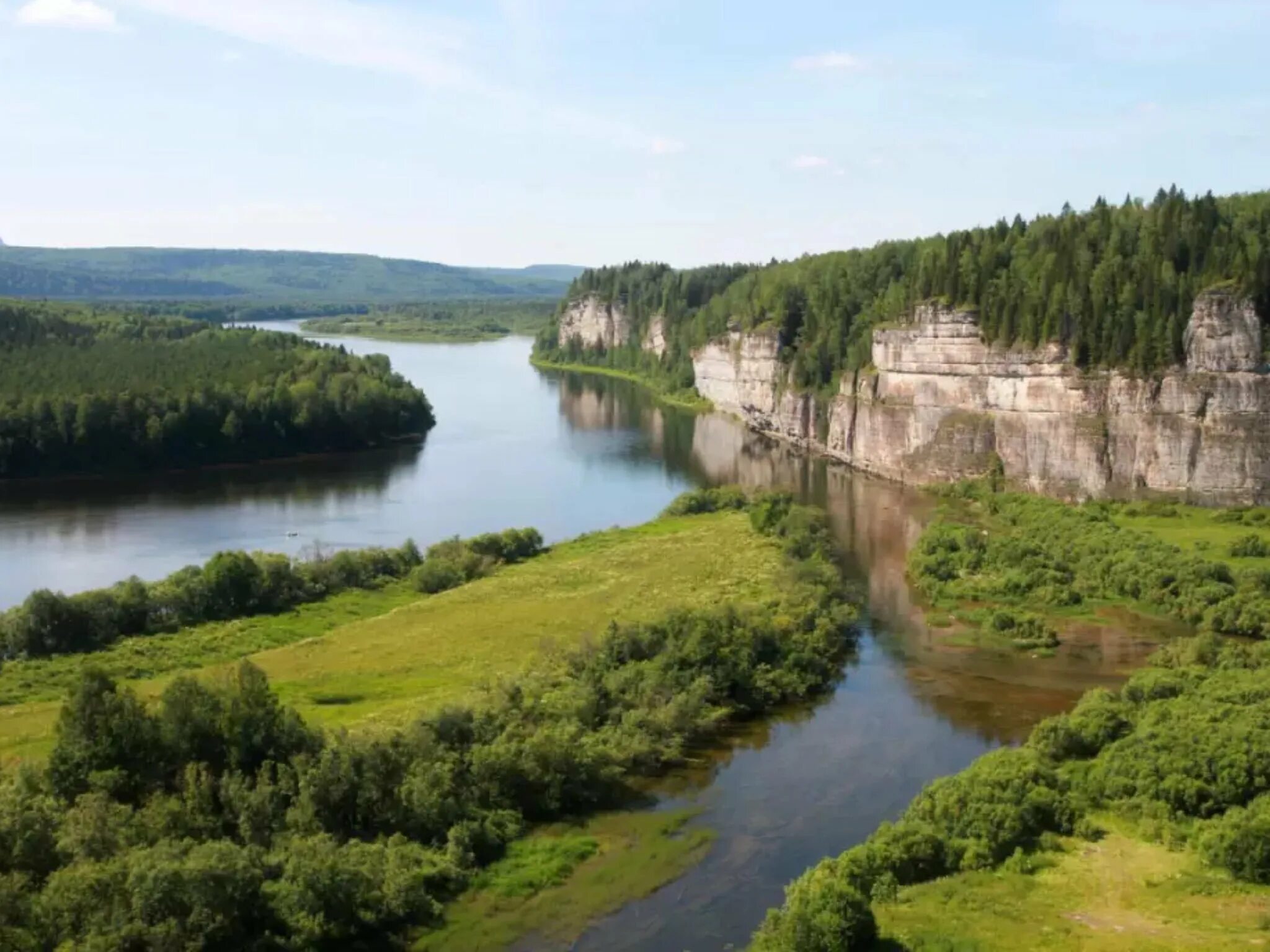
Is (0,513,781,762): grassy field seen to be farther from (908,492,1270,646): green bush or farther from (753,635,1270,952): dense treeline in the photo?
(753,635,1270,952): dense treeline

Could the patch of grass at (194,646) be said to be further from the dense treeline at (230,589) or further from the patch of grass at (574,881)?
the patch of grass at (574,881)

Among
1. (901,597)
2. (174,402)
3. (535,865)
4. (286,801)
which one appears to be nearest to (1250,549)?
(901,597)

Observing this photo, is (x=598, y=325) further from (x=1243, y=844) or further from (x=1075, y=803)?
(x=1243, y=844)

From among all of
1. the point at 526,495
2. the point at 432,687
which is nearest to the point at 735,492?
the point at 526,495

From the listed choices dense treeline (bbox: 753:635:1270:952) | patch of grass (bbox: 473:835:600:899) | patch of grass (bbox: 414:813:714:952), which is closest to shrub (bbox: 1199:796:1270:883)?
dense treeline (bbox: 753:635:1270:952)

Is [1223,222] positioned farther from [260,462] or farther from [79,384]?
[79,384]

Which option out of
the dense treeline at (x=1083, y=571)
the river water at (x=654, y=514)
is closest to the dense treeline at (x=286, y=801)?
the river water at (x=654, y=514)
